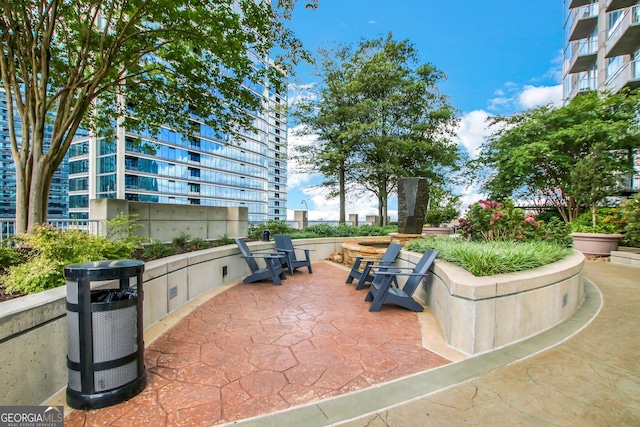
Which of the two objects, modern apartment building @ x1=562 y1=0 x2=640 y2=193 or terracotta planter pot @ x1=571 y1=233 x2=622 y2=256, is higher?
modern apartment building @ x1=562 y1=0 x2=640 y2=193

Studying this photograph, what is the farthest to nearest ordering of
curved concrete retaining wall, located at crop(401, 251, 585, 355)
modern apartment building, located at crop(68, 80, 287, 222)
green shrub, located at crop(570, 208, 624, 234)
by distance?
modern apartment building, located at crop(68, 80, 287, 222)
green shrub, located at crop(570, 208, 624, 234)
curved concrete retaining wall, located at crop(401, 251, 585, 355)

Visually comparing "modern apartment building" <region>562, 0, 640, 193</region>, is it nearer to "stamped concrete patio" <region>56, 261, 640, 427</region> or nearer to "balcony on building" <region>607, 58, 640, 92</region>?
"balcony on building" <region>607, 58, 640, 92</region>

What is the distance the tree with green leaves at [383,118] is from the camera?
1762 cm

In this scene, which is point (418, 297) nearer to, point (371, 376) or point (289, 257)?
point (371, 376)

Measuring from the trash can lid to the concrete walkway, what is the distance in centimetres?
155

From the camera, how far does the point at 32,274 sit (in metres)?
3.13

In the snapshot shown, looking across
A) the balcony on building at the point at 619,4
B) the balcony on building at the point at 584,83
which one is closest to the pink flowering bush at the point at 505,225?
the balcony on building at the point at 619,4

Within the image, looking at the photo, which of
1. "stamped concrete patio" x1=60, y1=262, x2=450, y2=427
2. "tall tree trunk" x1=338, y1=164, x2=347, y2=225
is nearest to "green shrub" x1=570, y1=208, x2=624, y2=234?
"stamped concrete patio" x1=60, y1=262, x2=450, y2=427

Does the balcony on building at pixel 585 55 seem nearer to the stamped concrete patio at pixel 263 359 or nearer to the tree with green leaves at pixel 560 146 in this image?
the tree with green leaves at pixel 560 146

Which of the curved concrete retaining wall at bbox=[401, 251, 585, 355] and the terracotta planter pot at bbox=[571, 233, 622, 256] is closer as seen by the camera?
the curved concrete retaining wall at bbox=[401, 251, 585, 355]

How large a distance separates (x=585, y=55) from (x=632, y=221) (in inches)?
833

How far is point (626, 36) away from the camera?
17266 mm

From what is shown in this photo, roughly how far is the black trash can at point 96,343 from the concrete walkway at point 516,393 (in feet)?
3.74

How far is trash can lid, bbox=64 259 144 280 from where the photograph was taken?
2324 millimetres
